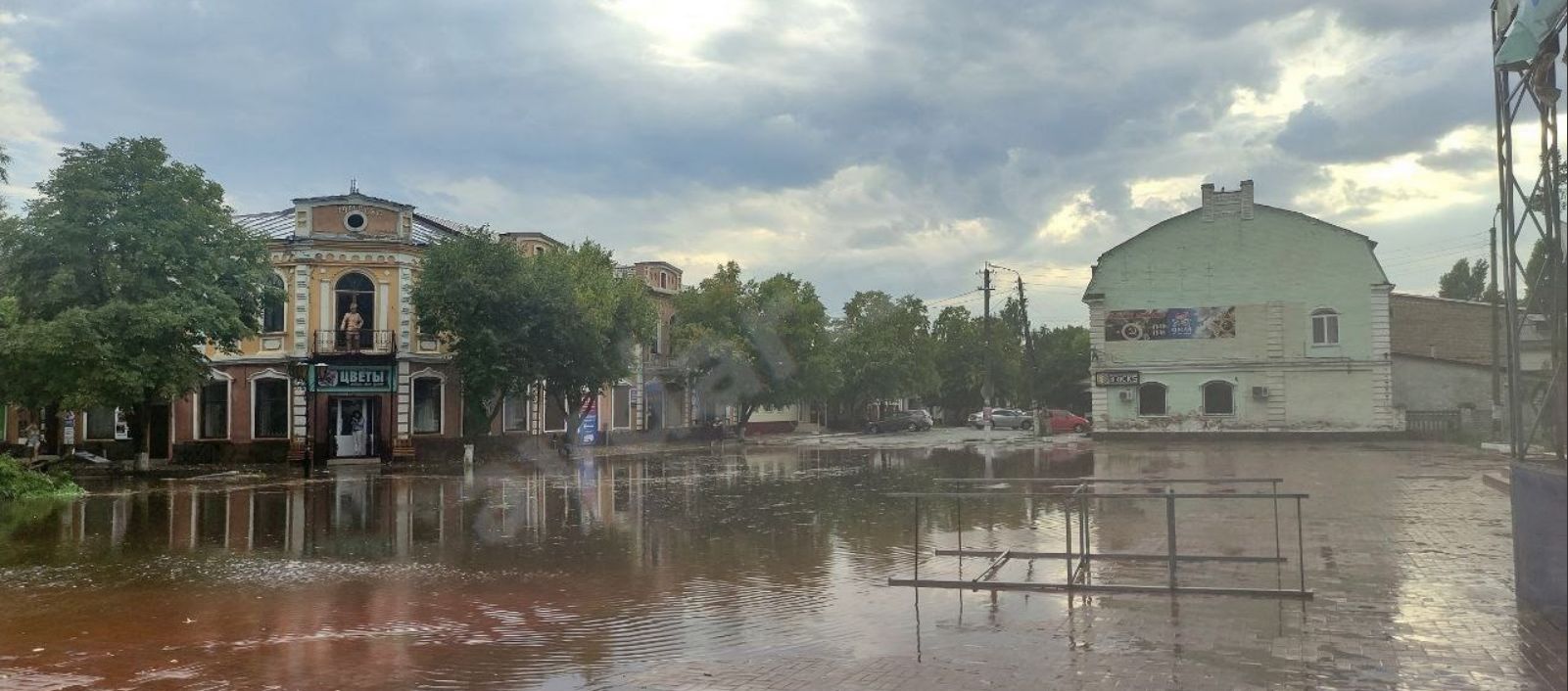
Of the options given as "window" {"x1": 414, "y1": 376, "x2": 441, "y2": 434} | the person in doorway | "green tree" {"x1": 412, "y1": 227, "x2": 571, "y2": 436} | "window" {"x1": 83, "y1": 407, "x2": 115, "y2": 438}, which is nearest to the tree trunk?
the person in doorway

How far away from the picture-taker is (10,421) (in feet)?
141

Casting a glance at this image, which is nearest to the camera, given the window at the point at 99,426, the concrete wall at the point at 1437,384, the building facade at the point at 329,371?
the building facade at the point at 329,371

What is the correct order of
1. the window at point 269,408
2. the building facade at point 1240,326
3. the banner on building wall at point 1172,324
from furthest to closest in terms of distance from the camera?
the banner on building wall at point 1172,324, the building facade at point 1240,326, the window at point 269,408

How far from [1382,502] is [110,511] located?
73.1 ft

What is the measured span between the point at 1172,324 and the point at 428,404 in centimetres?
3041

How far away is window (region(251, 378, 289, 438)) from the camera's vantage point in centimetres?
3766

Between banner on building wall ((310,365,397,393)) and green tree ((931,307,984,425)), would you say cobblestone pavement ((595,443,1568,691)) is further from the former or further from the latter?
green tree ((931,307,984,425))

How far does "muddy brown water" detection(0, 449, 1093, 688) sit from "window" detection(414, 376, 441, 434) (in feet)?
54.2

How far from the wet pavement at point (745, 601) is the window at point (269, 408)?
737 inches

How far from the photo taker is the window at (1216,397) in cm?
4388

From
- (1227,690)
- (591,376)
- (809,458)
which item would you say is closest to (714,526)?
(1227,690)

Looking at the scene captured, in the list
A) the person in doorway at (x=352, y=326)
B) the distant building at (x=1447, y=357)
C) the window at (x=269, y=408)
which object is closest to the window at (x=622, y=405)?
the person in doorway at (x=352, y=326)

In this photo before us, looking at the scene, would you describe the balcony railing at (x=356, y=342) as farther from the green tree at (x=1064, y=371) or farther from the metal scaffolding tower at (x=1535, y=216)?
the green tree at (x=1064, y=371)

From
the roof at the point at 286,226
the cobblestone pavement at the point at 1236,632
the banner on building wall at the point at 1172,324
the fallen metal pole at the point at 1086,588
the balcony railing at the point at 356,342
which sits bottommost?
the cobblestone pavement at the point at 1236,632
